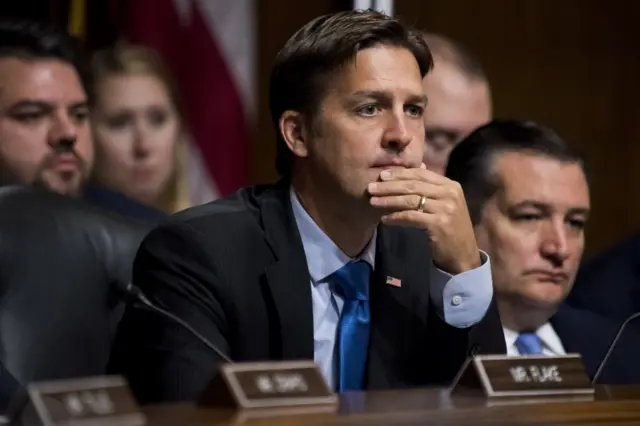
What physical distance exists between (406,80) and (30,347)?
840 millimetres

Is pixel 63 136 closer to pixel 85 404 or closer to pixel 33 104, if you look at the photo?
pixel 33 104

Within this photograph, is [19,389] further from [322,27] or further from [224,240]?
[322,27]

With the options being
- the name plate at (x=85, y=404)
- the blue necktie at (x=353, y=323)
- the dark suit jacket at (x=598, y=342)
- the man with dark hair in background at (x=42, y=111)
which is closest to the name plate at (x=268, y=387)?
the name plate at (x=85, y=404)

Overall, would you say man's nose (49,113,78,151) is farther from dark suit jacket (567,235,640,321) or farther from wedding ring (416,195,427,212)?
dark suit jacket (567,235,640,321)

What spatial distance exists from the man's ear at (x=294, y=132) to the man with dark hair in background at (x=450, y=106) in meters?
0.98

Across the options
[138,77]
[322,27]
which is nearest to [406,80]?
[322,27]

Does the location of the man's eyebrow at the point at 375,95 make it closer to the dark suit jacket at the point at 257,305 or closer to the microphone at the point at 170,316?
the dark suit jacket at the point at 257,305

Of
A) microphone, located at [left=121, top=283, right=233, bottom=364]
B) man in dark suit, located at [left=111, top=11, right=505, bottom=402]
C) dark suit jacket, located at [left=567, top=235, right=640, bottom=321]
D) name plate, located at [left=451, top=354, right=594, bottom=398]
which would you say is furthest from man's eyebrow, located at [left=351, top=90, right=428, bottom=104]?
dark suit jacket, located at [left=567, top=235, right=640, bottom=321]

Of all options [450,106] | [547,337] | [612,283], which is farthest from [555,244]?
[450,106]

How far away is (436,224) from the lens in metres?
2.39

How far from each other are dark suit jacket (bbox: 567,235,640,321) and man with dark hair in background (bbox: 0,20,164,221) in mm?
1110

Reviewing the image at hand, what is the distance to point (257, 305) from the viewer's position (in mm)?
2338

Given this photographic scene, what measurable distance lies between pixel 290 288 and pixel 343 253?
156mm

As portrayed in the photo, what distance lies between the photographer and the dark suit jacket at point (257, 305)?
7.45 ft
